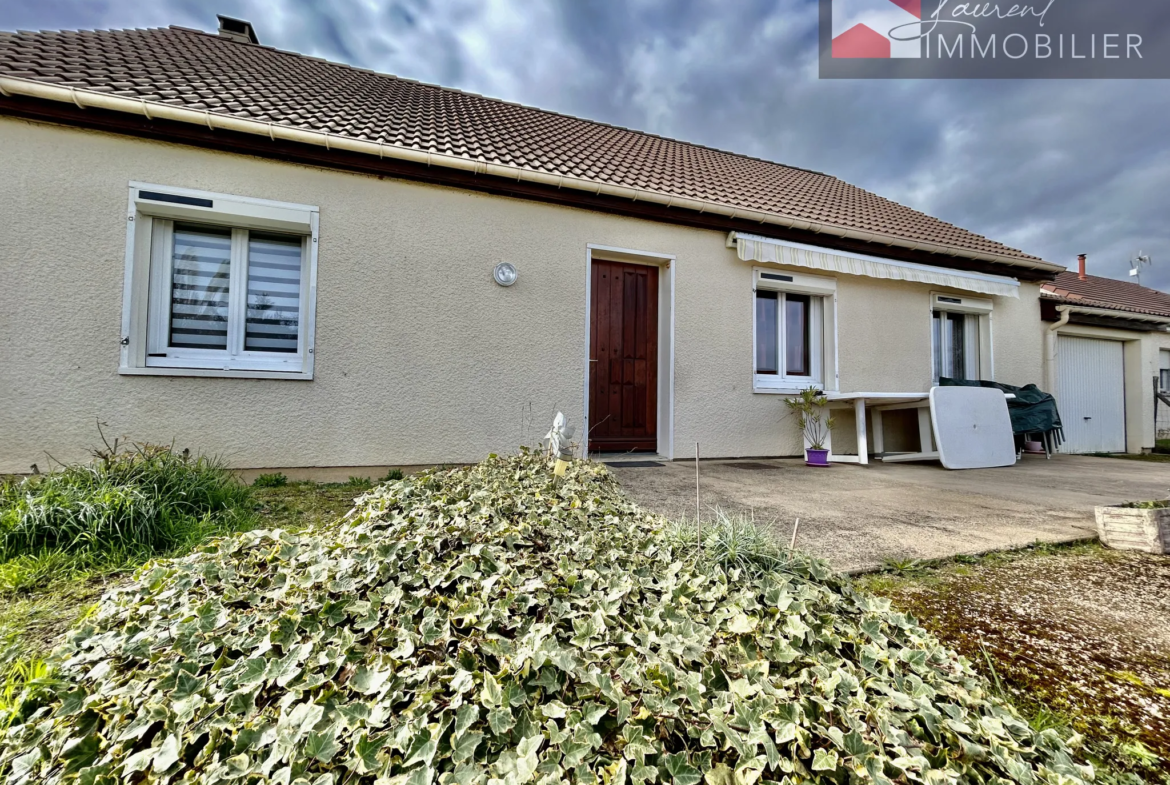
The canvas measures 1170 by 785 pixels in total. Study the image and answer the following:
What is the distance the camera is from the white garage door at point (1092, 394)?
8.91 m

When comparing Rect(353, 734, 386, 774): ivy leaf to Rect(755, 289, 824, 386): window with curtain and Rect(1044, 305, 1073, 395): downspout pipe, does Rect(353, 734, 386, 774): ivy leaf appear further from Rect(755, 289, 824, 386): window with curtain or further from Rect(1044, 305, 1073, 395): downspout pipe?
Rect(1044, 305, 1073, 395): downspout pipe

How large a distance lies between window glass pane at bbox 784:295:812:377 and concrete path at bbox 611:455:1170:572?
156cm

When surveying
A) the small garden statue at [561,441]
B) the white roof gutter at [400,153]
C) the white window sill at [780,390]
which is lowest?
the small garden statue at [561,441]

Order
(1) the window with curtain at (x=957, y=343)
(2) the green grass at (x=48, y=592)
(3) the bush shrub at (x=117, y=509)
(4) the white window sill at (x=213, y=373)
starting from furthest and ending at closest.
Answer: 1. (1) the window with curtain at (x=957, y=343)
2. (4) the white window sill at (x=213, y=373)
3. (3) the bush shrub at (x=117, y=509)
4. (2) the green grass at (x=48, y=592)

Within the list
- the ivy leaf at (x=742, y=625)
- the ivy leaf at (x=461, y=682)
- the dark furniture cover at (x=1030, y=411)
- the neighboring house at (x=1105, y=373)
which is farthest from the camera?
the neighboring house at (x=1105, y=373)

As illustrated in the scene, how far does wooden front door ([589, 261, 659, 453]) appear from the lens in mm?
5727

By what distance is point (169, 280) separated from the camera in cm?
436

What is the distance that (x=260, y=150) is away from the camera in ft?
14.3

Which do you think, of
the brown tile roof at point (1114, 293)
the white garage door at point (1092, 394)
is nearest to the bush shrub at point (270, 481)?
the white garage door at point (1092, 394)

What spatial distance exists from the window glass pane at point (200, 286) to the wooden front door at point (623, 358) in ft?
13.1

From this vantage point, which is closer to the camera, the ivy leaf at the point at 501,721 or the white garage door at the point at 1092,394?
the ivy leaf at the point at 501,721

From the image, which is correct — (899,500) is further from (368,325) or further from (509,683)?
(368,325)

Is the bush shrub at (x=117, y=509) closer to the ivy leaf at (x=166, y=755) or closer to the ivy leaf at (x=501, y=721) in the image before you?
the ivy leaf at (x=166, y=755)

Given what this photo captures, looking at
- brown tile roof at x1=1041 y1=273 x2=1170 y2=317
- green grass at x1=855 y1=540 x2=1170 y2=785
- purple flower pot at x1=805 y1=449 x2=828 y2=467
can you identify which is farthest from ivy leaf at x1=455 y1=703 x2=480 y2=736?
brown tile roof at x1=1041 y1=273 x2=1170 y2=317
